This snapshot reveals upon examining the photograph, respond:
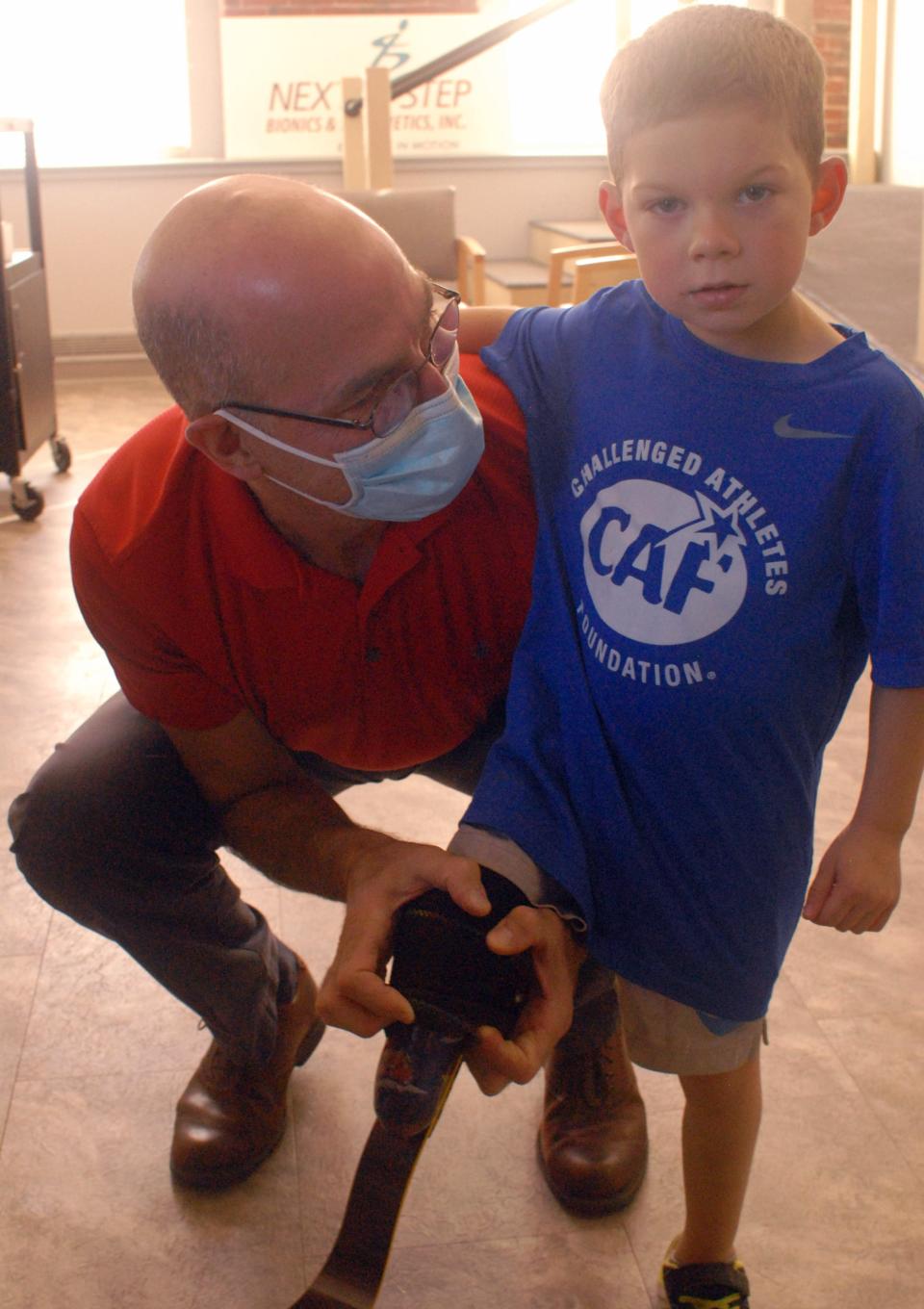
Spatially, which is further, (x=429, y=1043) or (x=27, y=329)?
(x=27, y=329)

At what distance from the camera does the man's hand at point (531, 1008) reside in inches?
36.1

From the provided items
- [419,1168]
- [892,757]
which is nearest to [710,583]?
[892,757]

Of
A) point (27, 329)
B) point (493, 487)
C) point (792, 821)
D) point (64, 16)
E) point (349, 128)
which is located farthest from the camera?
point (64, 16)

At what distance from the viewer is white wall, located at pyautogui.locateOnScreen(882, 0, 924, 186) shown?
5449 millimetres

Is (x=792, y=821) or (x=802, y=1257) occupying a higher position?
(x=792, y=821)

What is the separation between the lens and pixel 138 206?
20.0 ft

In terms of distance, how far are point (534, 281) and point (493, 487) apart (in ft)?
14.8

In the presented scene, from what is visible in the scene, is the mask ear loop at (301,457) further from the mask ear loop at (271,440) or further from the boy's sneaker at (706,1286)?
the boy's sneaker at (706,1286)

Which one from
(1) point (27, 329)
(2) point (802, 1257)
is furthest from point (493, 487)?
(1) point (27, 329)

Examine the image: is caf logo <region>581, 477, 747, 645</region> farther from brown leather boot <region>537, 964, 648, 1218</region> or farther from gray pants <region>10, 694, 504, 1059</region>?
brown leather boot <region>537, 964, 648, 1218</region>

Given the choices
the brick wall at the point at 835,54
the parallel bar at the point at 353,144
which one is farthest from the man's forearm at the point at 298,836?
the brick wall at the point at 835,54

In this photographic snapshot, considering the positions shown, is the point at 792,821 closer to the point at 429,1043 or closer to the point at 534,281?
the point at 429,1043

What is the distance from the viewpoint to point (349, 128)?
5504 millimetres

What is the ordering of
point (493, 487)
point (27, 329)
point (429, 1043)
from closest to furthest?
point (429, 1043), point (493, 487), point (27, 329)
